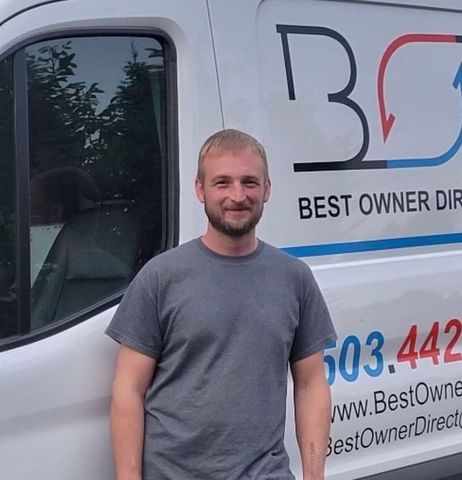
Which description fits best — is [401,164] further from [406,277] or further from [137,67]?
[137,67]

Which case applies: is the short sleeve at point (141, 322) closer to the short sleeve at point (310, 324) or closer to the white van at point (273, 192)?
the white van at point (273, 192)

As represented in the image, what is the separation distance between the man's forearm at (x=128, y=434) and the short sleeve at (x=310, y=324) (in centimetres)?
44

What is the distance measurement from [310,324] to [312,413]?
0.24 m

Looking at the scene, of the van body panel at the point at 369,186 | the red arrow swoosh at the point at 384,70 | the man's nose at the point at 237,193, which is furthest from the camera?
the red arrow swoosh at the point at 384,70

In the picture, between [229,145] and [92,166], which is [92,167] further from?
[229,145]

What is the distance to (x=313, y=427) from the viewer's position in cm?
284

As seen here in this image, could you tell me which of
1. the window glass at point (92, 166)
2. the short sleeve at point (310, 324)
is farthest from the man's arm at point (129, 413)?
the short sleeve at point (310, 324)

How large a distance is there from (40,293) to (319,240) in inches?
35.0

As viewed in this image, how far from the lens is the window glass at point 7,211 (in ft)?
9.02

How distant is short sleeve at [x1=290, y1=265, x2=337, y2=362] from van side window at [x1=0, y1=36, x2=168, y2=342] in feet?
1.54

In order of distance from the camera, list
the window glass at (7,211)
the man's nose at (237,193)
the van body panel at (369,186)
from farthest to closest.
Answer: the van body panel at (369,186) < the window glass at (7,211) < the man's nose at (237,193)

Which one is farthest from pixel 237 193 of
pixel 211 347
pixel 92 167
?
pixel 92 167

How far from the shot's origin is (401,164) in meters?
3.46

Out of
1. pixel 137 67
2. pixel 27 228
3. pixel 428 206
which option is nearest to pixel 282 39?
pixel 137 67
